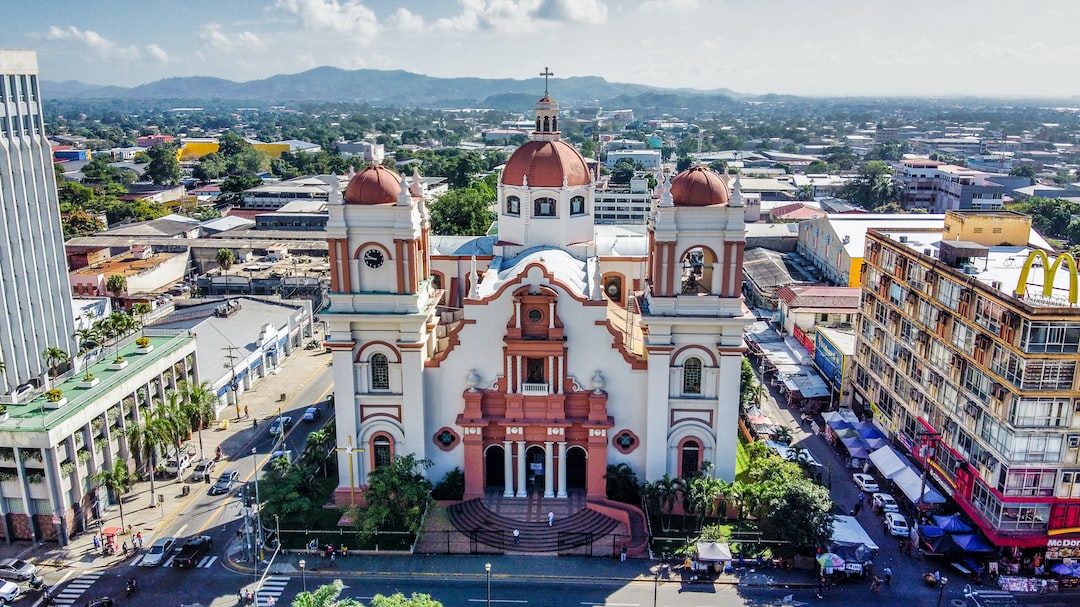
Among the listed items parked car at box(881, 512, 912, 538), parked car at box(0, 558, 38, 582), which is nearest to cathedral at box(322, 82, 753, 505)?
parked car at box(881, 512, 912, 538)

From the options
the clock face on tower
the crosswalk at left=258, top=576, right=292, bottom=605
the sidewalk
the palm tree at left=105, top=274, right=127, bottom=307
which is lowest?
the crosswalk at left=258, top=576, right=292, bottom=605

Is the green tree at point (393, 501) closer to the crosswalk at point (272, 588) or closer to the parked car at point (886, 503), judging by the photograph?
the crosswalk at point (272, 588)

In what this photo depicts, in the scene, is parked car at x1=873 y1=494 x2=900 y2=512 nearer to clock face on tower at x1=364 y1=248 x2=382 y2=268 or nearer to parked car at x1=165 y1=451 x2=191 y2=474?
clock face on tower at x1=364 y1=248 x2=382 y2=268

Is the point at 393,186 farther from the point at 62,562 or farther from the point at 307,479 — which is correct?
the point at 62,562

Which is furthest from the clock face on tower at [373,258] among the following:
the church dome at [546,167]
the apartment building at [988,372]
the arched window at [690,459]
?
the apartment building at [988,372]

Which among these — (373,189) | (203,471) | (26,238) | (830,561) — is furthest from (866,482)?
(26,238)
